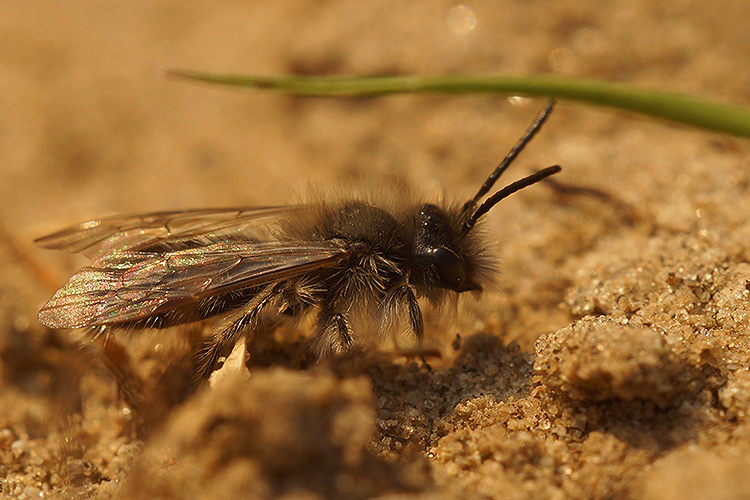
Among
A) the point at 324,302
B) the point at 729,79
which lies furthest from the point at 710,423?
the point at 729,79

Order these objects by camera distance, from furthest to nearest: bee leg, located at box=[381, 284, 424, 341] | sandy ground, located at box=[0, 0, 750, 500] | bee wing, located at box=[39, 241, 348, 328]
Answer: bee leg, located at box=[381, 284, 424, 341]
bee wing, located at box=[39, 241, 348, 328]
sandy ground, located at box=[0, 0, 750, 500]

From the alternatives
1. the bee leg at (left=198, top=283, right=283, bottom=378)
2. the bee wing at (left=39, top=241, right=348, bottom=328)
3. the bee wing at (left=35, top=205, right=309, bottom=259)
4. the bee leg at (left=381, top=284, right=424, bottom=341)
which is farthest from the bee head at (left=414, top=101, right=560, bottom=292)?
the bee leg at (left=198, top=283, right=283, bottom=378)

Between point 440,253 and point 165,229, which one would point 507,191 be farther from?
point 165,229

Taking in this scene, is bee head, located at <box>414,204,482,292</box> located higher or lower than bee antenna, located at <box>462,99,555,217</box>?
lower

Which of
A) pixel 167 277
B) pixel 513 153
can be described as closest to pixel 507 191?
pixel 513 153

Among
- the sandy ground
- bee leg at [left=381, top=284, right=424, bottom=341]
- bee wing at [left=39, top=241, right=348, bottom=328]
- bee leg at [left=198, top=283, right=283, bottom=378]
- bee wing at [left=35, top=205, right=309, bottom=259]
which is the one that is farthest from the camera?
bee wing at [left=35, top=205, right=309, bottom=259]

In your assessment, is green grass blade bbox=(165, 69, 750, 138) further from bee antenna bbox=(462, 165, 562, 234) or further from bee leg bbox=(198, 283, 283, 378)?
bee leg bbox=(198, 283, 283, 378)
